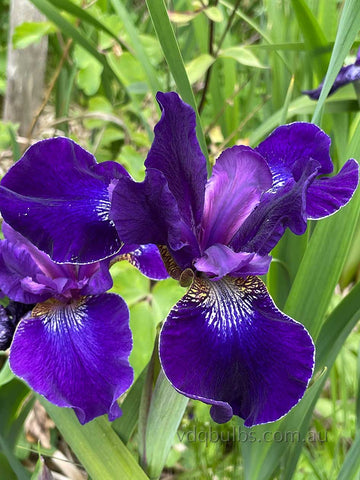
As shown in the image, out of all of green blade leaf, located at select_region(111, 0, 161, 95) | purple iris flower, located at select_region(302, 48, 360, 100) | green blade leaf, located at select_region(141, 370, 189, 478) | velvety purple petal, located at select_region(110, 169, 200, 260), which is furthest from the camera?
purple iris flower, located at select_region(302, 48, 360, 100)

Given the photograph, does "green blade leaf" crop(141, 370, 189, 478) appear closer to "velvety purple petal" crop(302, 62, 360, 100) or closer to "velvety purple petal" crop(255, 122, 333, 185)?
"velvety purple petal" crop(255, 122, 333, 185)

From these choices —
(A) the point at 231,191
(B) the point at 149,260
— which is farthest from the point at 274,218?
(B) the point at 149,260

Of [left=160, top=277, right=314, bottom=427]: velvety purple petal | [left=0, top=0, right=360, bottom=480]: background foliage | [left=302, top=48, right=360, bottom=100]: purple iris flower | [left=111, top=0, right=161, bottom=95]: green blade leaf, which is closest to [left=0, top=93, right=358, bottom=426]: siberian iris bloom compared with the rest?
[left=160, top=277, right=314, bottom=427]: velvety purple petal

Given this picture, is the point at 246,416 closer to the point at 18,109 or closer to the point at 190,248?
the point at 190,248

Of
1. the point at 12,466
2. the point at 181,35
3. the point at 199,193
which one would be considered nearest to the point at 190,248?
the point at 199,193

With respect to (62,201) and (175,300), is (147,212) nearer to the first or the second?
(62,201)

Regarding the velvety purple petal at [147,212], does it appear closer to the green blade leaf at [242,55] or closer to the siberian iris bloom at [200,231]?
the siberian iris bloom at [200,231]

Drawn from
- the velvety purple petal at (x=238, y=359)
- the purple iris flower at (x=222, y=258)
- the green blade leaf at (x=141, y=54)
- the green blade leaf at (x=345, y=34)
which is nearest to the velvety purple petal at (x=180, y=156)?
the purple iris flower at (x=222, y=258)

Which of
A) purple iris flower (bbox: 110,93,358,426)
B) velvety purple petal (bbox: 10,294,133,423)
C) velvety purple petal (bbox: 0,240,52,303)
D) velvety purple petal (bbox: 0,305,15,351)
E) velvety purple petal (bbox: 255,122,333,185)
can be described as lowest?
velvety purple petal (bbox: 0,305,15,351)
